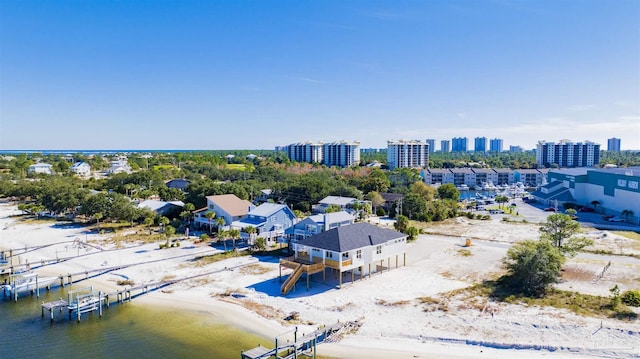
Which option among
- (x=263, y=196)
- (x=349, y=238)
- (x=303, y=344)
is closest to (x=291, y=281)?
(x=349, y=238)

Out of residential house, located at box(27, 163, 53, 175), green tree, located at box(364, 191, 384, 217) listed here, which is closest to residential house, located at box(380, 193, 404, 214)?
green tree, located at box(364, 191, 384, 217)

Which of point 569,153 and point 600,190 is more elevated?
point 569,153

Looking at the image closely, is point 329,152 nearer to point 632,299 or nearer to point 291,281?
point 291,281

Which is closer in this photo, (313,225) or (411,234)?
(313,225)

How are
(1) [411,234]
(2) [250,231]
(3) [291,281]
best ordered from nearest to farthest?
(3) [291,281] < (2) [250,231] < (1) [411,234]

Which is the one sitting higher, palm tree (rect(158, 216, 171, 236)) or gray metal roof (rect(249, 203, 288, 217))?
gray metal roof (rect(249, 203, 288, 217))

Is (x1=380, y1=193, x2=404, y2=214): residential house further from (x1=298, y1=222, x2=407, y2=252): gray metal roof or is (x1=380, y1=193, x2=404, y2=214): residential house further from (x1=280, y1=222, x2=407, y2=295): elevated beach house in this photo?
(x1=298, y1=222, x2=407, y2=252): gray metal roof

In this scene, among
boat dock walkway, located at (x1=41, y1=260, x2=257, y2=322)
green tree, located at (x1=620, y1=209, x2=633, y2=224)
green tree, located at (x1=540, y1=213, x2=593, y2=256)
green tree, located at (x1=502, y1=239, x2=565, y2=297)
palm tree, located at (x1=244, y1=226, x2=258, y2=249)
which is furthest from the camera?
green tree, located at (x1=620, y1=209, x2=633, y2=224)

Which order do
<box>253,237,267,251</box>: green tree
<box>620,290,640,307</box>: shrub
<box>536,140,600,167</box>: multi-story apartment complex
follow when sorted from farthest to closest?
<box>536,140,600,167</box>: multi-story apartment complex, <box>253,237,267,251</box>: green tree, <box>620,290,640,307</box>: shrub
